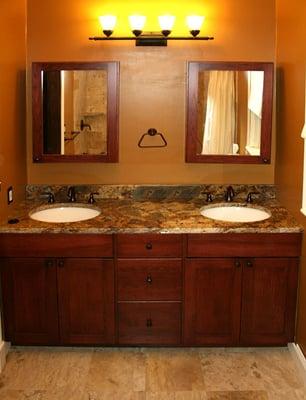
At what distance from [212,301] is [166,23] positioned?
174 centimetres

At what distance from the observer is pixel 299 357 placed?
9.46 ft

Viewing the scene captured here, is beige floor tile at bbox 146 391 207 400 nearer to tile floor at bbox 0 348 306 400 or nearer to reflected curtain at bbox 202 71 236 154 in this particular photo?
tile floor at bbox 0 348 306 400

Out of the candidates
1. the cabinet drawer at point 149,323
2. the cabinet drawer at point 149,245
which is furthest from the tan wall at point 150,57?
the cabinet drawer at point 149,323

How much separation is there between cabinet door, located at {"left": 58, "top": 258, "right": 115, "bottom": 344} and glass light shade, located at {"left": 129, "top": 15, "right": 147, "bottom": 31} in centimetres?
148

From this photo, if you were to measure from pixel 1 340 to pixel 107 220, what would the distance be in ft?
3.02

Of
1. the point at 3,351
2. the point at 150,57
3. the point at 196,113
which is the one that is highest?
the point at 150,57

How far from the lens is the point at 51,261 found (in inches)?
114

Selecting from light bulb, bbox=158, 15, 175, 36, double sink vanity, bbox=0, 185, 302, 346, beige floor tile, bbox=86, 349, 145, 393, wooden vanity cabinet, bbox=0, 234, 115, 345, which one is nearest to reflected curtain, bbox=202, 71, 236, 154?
light bulb, bbox=158, 15, 175, 36

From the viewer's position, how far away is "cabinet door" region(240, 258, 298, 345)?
115 inches

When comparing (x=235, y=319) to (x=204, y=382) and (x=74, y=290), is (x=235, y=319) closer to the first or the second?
(x=204, y=382)

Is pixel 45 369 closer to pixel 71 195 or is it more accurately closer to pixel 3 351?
pixel 3 351

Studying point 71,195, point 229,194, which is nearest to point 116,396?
point 71,195

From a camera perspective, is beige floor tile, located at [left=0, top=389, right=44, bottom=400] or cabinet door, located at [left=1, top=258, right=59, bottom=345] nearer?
beige floor tile, located at [left=0, top=389, right=44, bottom=400]

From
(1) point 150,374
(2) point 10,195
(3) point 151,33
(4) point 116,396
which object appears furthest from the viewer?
(3) point 151,33
